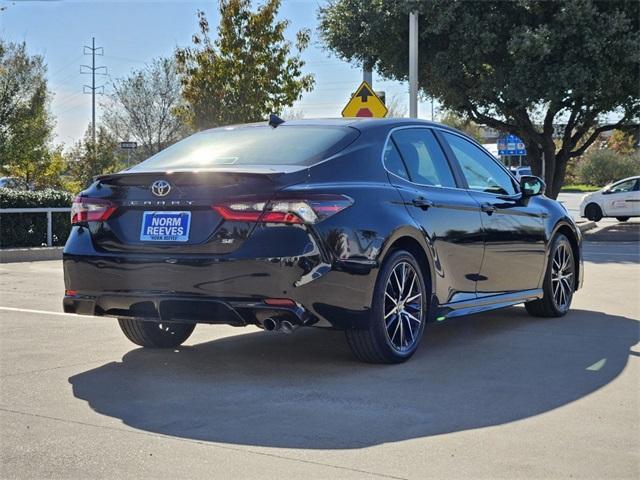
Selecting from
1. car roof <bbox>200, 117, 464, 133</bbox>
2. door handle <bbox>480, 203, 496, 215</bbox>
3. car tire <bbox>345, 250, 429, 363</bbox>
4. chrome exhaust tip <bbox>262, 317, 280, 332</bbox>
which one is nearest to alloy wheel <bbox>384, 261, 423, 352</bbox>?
car tire <bbox>345, 250, 429, 363</bbox>

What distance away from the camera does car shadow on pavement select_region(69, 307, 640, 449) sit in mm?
4578

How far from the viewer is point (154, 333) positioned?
6.77 metres

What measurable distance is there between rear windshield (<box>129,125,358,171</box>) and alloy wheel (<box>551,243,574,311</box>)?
2.93 meters

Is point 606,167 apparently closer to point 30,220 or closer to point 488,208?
point 30,220

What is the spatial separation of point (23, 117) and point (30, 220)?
993 inches

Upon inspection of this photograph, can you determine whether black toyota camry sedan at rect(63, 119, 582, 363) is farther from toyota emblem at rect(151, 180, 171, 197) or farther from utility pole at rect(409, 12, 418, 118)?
utility pole at rect(409, 12, 418, 118)

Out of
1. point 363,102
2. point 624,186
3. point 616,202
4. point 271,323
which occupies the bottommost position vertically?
point 271,323

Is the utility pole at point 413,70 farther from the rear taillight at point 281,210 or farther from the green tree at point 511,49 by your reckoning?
the rear taillight at point 281,210

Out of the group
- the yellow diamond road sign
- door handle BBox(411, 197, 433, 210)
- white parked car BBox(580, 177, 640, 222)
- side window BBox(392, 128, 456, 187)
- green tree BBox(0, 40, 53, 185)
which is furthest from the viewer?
green tree BBox(0, 40, 53, 185)

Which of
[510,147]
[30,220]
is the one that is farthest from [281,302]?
[510,147]

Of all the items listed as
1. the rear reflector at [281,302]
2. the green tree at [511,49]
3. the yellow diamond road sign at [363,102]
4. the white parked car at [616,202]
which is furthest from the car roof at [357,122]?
the white parked car at [616,202]

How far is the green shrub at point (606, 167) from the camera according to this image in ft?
230

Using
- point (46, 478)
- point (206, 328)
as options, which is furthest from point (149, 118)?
point (46, 478)

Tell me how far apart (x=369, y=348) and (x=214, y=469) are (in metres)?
2.14
